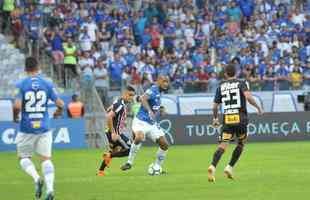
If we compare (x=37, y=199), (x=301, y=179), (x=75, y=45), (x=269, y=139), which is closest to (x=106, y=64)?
(x=75, y=45)

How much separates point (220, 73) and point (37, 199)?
22815 millimetres

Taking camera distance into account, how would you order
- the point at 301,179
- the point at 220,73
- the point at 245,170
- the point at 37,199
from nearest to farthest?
1. the point at 37,199
2. the point at 301,179
3. the point at 245,170
4. the point at 220,73

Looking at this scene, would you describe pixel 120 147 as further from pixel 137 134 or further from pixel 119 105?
pixel 119 105

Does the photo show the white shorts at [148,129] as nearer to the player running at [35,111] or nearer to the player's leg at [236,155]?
the player's leg at [236,155]

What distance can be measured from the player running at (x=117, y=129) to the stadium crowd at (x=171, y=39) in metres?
13.9

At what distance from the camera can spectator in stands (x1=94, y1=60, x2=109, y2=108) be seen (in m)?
36.3

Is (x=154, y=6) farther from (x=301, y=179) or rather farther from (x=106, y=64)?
(x=301, y=179)

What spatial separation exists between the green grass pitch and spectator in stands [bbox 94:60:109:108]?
22.1 ft

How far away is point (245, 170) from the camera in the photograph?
22219 mm

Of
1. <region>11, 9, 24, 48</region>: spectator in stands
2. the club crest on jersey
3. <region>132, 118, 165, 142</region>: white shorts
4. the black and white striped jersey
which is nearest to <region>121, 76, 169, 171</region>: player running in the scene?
<region>132, 118, 165, 142</region>: white shorts

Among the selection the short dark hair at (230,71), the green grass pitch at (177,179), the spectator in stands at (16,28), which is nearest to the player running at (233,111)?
the short dark hair at (230,71)

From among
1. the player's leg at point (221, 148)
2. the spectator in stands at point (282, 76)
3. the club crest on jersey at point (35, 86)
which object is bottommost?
the spectator in stands at point (282, 76)

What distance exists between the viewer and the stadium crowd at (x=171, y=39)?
37.8 m

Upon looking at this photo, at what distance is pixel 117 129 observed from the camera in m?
22.1
